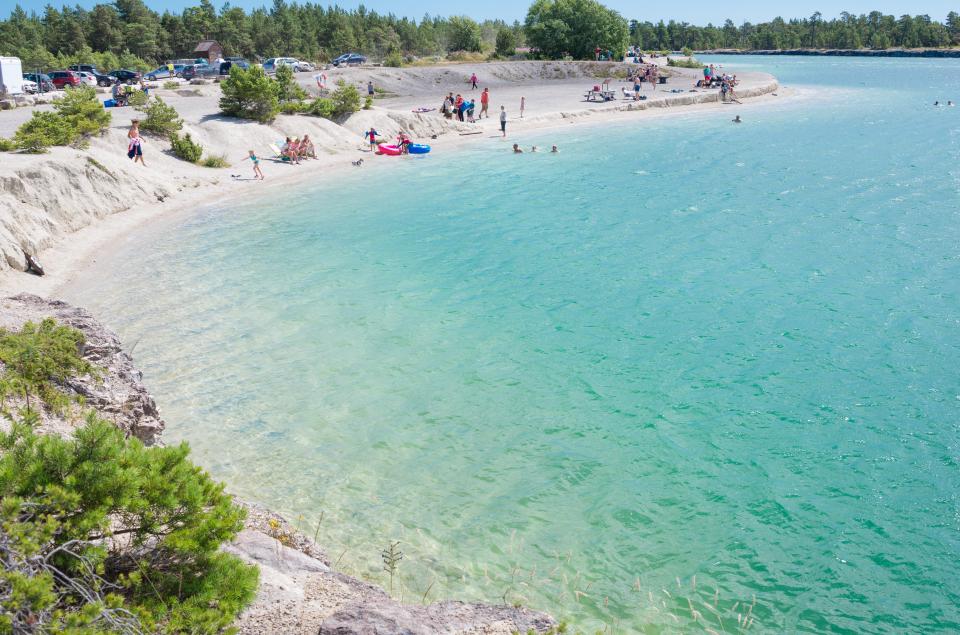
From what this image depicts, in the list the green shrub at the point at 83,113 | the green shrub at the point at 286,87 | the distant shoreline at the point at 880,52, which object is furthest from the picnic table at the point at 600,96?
the distant shoreline at the point at 880,52

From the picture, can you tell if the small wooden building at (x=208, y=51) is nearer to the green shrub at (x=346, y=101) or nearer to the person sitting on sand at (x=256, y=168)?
the green shrub at (x=346, y=101)

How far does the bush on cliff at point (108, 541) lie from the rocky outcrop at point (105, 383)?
4338 millimetres

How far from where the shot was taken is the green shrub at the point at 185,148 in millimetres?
32375

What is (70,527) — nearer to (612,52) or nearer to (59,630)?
(59,630)

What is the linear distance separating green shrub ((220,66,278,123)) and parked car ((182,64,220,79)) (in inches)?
1156

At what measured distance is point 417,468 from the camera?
455 inches

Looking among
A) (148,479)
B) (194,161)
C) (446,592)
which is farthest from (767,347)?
(194,161)

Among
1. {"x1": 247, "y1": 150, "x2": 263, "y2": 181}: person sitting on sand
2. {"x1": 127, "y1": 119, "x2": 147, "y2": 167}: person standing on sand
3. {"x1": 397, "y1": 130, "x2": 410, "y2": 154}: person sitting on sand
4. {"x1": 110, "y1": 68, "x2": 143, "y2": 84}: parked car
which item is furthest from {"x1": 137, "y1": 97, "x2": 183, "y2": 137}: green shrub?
{"x1": 110, "y1": 68, "x2": 143, "y2": 84}: parked car

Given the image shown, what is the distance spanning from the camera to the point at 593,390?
1427 centimetres

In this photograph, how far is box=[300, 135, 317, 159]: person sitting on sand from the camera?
37219 mm

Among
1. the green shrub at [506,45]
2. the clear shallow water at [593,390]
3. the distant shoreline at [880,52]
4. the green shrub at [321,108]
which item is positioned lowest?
the clear shallow water at [593,390]

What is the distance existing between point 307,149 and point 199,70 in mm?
35901

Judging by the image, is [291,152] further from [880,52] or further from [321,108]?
[880,52]

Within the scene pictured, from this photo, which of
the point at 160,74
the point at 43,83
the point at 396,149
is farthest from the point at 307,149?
the point at 160,74
